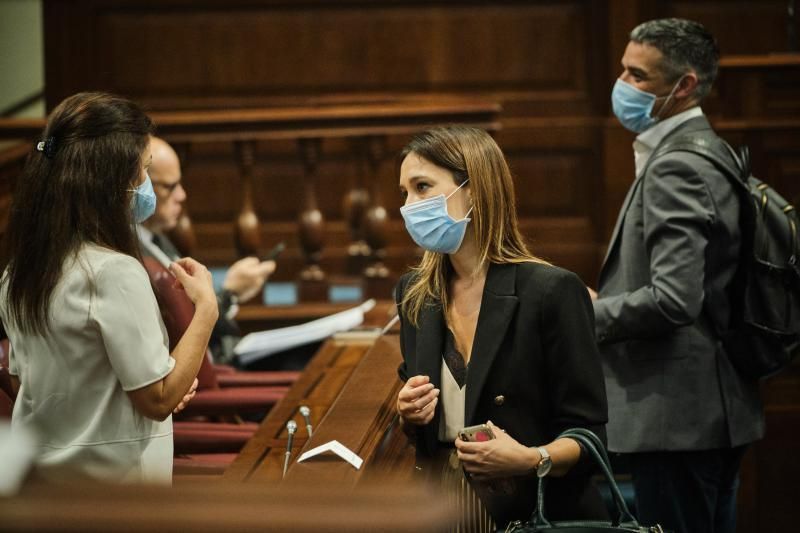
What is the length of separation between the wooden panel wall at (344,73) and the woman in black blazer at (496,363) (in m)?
4.57

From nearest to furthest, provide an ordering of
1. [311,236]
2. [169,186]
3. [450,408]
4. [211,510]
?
[211,510], [450,408], [169,186], [311,236]

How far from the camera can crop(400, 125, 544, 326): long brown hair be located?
8.02ft

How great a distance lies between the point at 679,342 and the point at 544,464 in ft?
3.40

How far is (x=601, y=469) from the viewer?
7.21ft

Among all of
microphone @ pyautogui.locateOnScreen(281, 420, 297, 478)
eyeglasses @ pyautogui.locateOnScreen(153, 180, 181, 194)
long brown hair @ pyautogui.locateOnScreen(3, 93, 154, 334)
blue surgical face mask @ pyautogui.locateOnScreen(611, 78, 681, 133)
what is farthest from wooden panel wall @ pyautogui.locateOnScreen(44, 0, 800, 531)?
long brown hair @ pyautogui.locateOnScreen(3, 93, 154, 334)

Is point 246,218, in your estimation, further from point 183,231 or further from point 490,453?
point 490,453

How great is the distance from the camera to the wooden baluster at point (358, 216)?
18.2 ft

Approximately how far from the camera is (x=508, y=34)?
23.4 ft

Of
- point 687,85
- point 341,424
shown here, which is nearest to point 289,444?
point 341,424

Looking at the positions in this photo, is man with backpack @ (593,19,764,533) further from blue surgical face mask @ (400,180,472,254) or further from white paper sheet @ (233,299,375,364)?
white paper sheet @ (233,299,375,364)

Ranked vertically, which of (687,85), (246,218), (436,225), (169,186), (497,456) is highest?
(687,85)

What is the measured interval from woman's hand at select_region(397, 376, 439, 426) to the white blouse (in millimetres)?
446

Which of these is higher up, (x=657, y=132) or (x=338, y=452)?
(x=657, y=132)

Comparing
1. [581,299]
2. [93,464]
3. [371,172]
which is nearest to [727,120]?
[371,172]
